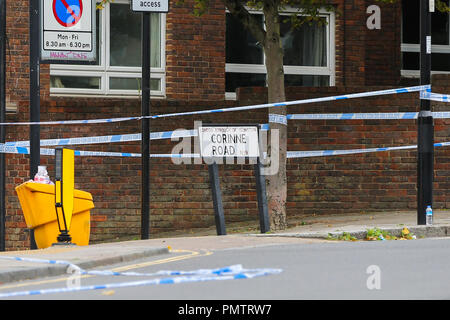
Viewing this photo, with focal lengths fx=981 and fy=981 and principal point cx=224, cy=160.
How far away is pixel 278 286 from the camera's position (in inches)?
331

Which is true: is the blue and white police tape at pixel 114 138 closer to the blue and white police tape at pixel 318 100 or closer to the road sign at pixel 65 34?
the blue and white police tape at pixel 318 100

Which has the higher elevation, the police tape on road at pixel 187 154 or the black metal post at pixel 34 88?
the black metal post at pixel 34 88

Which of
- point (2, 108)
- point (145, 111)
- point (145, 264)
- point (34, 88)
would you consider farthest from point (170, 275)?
point (2, 108)

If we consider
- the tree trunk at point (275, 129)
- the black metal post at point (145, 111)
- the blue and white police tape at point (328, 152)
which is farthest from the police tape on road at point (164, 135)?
the black metal post at point (145, 111)

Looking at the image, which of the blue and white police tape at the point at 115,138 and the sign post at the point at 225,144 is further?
the blue and white police tape at the point at 115,138

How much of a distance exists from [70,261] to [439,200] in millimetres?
8838

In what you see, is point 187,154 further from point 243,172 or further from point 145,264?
point 145,264

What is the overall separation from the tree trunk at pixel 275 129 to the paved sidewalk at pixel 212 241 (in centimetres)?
43

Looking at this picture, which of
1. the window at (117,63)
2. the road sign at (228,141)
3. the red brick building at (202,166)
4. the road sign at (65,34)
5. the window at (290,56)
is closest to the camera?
the road sign at (228,141)

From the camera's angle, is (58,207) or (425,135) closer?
(58,207)

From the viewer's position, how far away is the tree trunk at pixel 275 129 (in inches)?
591

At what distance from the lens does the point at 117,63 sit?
18.8m

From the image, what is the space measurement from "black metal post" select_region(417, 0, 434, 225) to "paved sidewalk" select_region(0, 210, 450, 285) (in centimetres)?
42

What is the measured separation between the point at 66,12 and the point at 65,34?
12.6 inches
